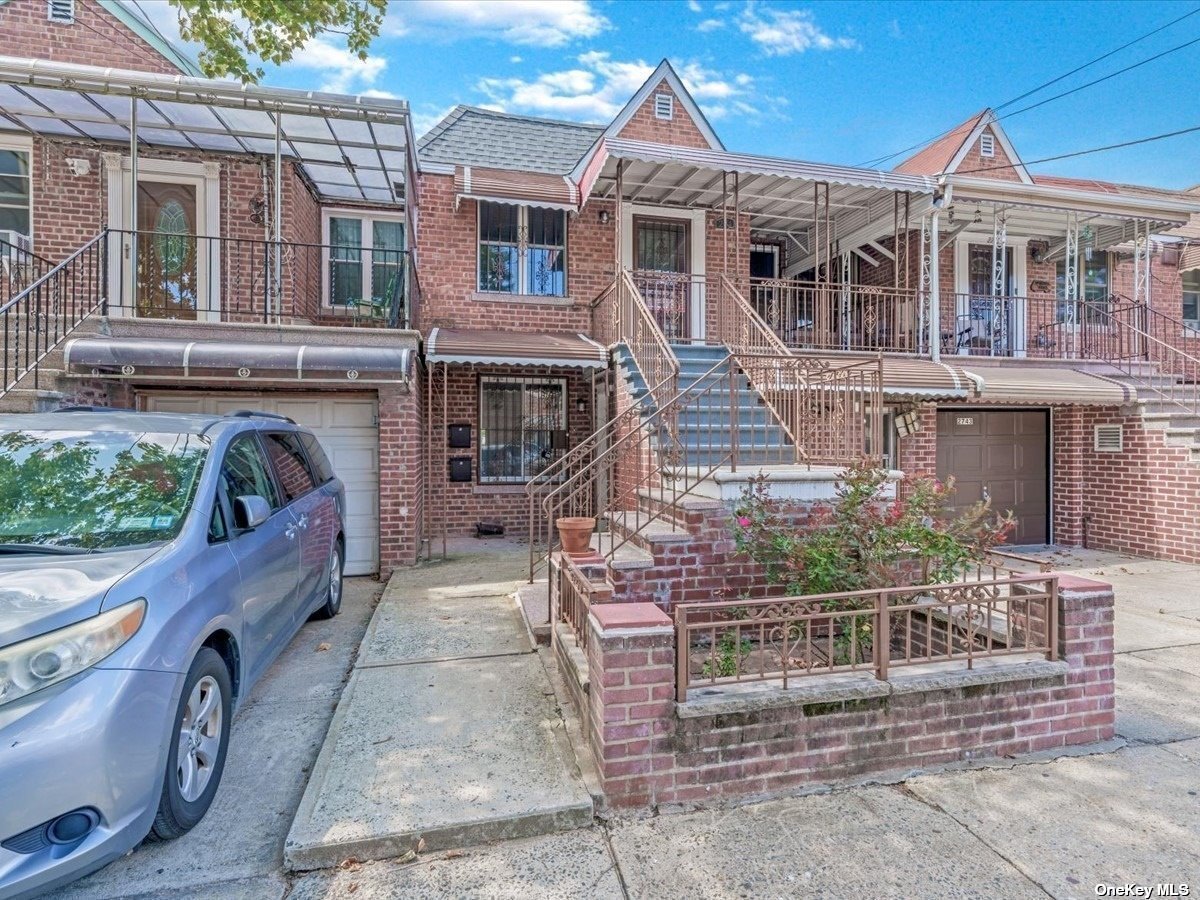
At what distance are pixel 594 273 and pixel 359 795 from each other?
27.3 feet

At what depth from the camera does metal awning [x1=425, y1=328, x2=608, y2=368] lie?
777 centimetres

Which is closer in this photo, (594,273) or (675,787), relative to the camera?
(675,787)

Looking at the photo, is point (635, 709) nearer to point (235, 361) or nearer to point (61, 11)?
point (235, 361)

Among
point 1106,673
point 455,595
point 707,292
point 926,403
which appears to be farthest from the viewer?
point 707,292

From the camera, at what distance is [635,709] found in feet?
9.08

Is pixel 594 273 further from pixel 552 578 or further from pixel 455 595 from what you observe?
pixel 552 578

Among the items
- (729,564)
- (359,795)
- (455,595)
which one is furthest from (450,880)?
(455,595)

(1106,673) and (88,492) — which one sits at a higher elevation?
(88,492)

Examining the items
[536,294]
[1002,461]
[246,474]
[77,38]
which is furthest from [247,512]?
[1002,461]

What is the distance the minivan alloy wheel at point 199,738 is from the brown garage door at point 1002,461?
392 inches

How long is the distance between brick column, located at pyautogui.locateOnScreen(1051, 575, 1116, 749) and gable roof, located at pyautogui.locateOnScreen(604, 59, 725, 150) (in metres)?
8.91

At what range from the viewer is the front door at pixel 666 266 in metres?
9.54

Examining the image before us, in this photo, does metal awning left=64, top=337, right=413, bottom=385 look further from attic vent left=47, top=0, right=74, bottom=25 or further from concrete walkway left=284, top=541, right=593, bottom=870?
attic vent left=47, top=0, right=74, bottom=25

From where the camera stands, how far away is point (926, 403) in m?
9.02
